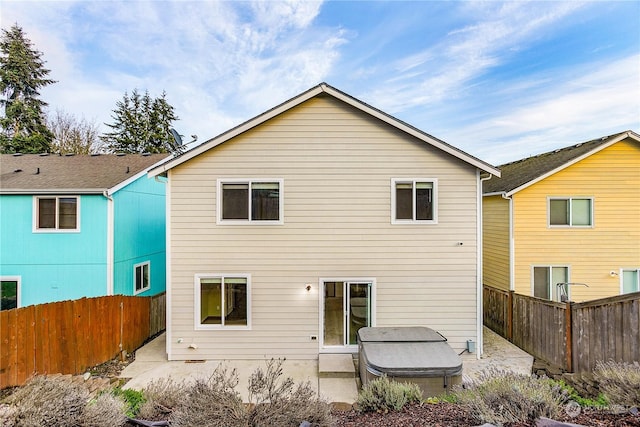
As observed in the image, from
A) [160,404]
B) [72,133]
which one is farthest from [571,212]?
[72,133]

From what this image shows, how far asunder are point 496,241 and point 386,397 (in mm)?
9280

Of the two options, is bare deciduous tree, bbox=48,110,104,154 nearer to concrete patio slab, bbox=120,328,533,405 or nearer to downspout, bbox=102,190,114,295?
downspout, bbox=102,190,114,295

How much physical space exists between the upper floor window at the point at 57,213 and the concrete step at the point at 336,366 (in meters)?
8.38

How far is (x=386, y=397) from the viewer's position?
4227 millimetres

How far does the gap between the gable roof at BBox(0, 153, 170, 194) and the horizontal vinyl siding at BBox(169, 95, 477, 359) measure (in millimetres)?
3890

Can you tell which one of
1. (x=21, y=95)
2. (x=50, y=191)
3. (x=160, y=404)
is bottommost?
(x=160, y=404)

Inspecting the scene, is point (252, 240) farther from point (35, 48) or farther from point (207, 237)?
point (35, 48)

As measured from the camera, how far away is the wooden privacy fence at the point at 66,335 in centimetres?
602

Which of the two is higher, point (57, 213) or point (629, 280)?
point (57, 213)

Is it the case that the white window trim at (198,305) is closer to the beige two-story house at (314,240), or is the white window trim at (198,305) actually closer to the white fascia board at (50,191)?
the beige two-story house at (314,240)

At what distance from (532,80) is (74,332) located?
19.4 m

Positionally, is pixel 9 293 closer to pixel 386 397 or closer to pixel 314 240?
pixel 314 240

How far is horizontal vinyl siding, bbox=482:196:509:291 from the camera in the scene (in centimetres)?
1093

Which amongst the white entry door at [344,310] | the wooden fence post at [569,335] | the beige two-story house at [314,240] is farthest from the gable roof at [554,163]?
the white entry door at [344,310]
